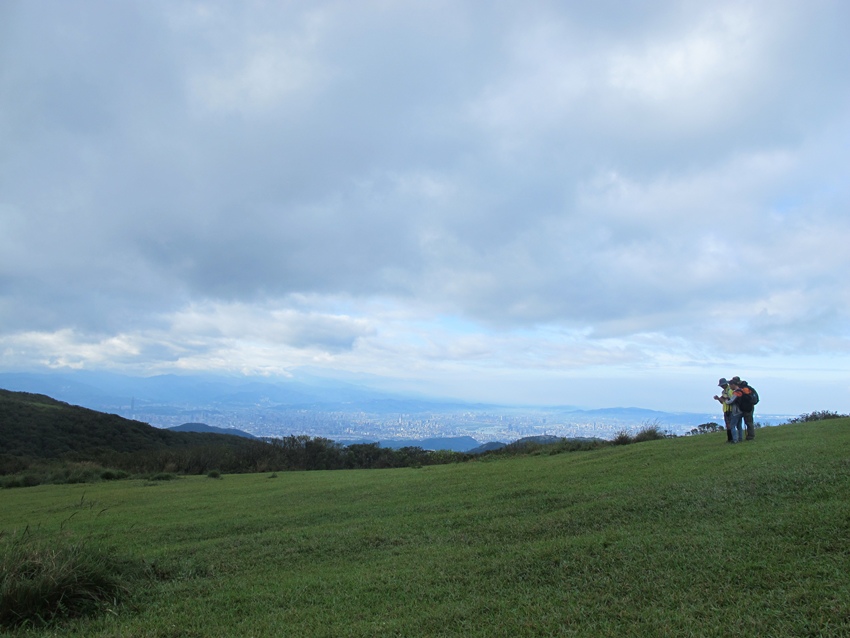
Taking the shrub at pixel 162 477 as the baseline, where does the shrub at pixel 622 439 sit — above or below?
above

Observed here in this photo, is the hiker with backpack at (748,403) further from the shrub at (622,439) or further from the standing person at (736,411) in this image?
the shrub at (622,439)

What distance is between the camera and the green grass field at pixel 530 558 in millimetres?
4578

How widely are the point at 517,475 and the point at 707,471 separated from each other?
4.48 meters

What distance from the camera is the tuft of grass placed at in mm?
5469

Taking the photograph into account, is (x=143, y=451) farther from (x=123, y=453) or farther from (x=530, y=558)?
(x=530, y=558)

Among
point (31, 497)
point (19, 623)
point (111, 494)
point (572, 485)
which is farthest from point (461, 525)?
point (31, 497)

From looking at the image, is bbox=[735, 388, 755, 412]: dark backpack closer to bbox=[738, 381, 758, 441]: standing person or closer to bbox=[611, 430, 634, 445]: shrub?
bbox=[738, 381, 758, 441]: standing person

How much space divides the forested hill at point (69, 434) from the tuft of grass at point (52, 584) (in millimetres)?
34639

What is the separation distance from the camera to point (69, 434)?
42.6m

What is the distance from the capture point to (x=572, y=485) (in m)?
10.1

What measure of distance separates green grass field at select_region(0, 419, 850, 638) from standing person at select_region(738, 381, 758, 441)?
1963mm

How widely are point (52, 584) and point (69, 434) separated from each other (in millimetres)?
45168

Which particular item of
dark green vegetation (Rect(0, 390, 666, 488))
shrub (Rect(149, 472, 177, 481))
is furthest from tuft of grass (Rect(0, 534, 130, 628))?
dark green vegetation (Rect(0, 390, 666, 488))

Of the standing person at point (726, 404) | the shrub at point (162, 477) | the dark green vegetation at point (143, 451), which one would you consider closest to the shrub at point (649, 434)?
the dark green vegetation at point (143, 451)
